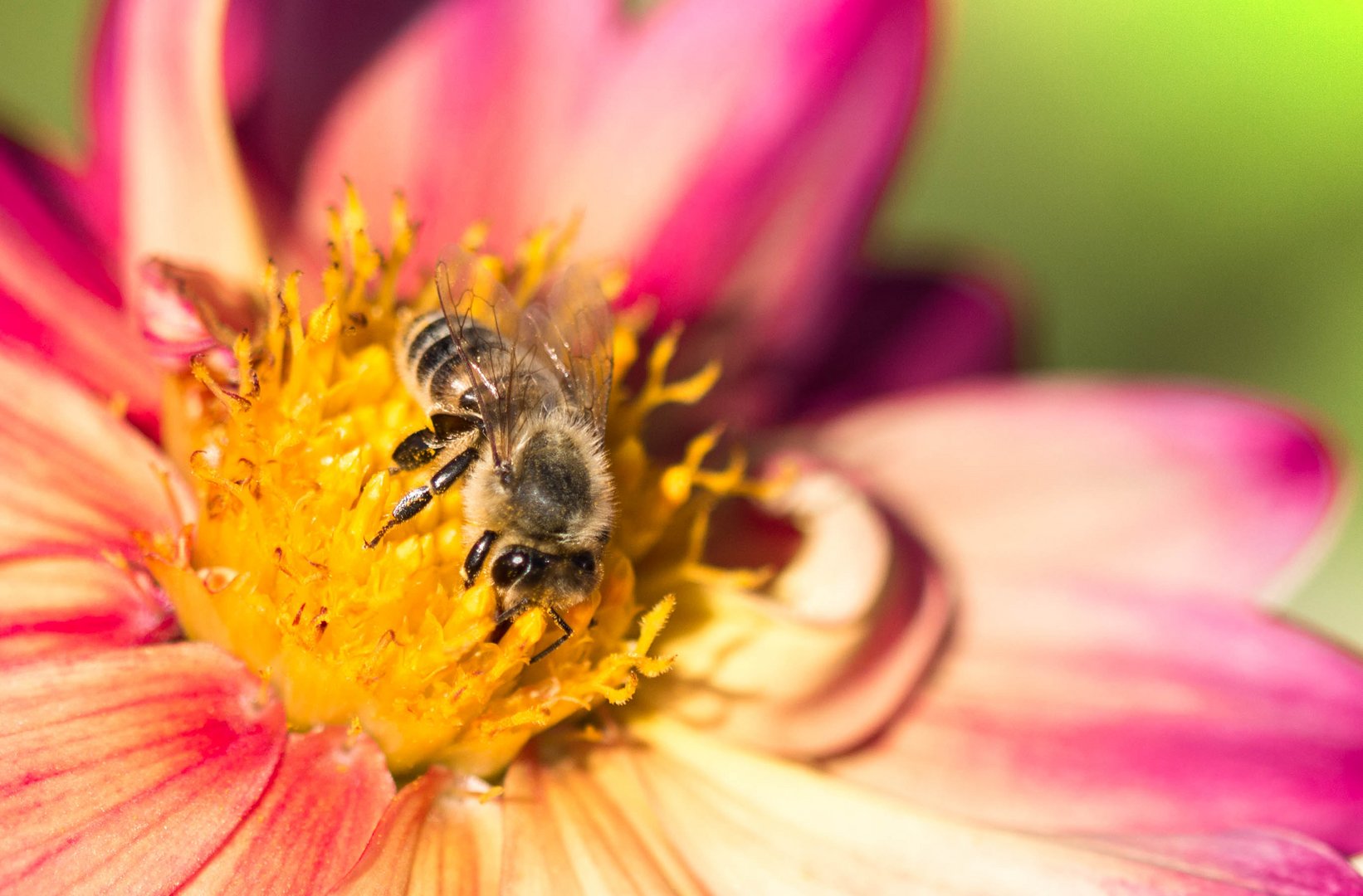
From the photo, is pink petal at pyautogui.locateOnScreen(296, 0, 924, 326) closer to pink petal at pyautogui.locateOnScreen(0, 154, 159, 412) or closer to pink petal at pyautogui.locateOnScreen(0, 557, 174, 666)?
pink petal at pyautogui.locateOnScreen(0, 154, 159, 412)

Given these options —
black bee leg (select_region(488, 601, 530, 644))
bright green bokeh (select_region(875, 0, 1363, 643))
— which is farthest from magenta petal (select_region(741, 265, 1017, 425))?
black bee leg (select_region(488, 601, 530, 644))

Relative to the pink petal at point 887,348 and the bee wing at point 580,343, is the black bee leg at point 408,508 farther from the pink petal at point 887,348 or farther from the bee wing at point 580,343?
the pink petal at point 887,348

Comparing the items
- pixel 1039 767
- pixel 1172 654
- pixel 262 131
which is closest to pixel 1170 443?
pixel 1172 654

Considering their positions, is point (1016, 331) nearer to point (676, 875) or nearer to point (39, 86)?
point (676, 875)

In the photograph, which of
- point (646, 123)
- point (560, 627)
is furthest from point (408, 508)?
point (646, 123)

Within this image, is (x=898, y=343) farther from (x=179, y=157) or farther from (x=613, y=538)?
(x=179, y=157)

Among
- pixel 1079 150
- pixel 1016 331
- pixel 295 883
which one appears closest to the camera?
pixel 295 883
